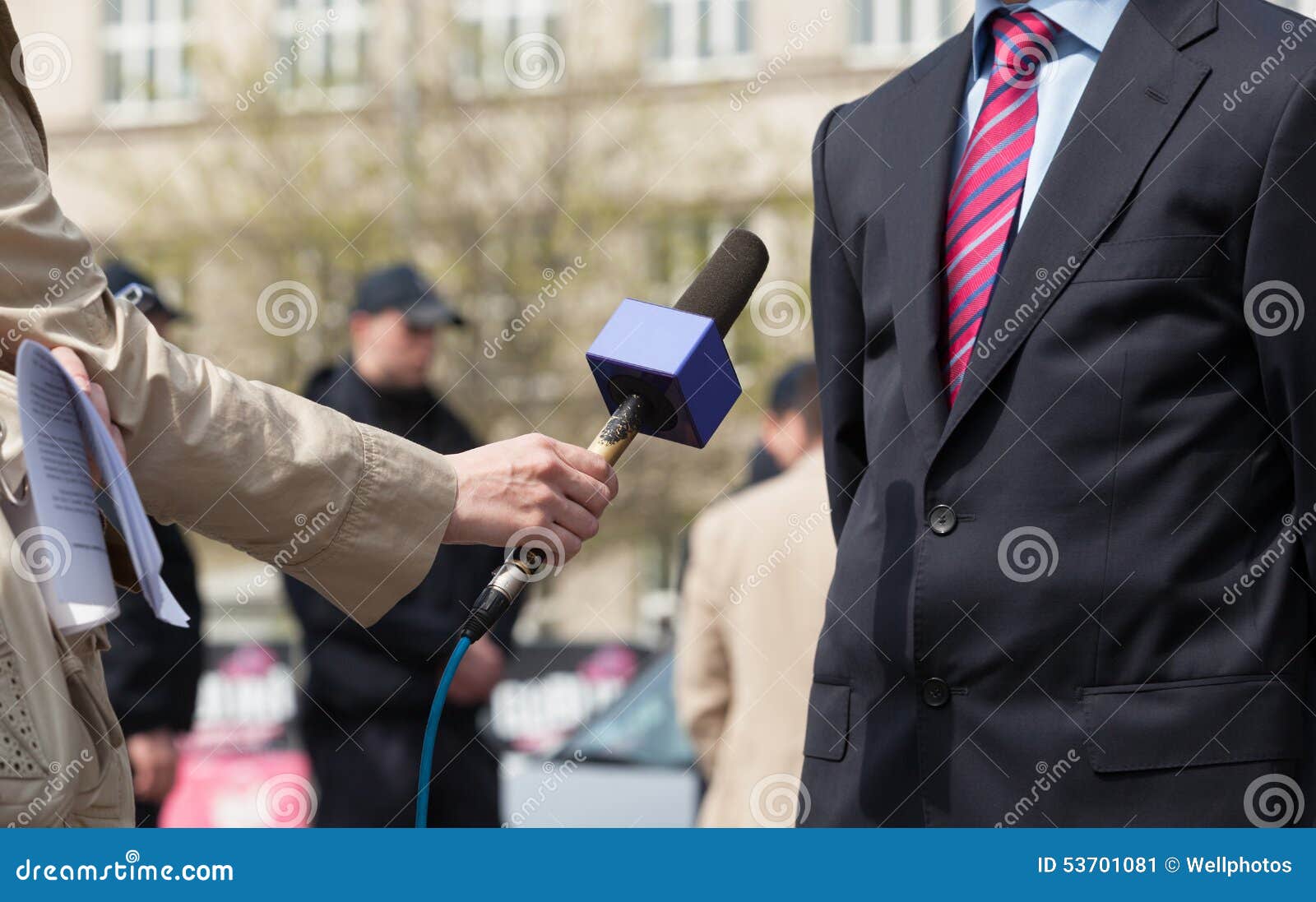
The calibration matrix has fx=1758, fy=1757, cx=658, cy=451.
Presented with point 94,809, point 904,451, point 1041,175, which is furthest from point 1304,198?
point 94,809

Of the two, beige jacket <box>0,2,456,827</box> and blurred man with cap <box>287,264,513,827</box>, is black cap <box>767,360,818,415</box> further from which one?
beige jacket <box>0,2,456,827</box>

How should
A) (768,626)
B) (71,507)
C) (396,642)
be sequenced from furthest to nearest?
(396,642), (768,626), (71,507)

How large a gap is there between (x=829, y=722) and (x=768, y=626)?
2624mm

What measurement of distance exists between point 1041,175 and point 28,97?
151 centimetres

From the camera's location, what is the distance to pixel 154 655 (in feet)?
18.0

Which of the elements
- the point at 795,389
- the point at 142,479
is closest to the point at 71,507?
the point at 142,479

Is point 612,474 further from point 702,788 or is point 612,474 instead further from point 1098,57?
point 702,788

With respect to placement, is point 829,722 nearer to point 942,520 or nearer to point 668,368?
point 942,520

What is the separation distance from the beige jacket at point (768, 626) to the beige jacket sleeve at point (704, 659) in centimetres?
1

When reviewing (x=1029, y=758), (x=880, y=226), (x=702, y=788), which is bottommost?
(x=702, y=788)

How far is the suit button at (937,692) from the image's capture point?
2656 mm

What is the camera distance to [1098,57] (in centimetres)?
276

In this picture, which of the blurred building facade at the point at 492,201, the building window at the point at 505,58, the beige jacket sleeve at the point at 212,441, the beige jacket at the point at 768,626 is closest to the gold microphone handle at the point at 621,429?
the beige jacket sleeve at the point at 212,441

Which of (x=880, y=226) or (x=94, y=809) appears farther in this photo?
(x=880, y=226)
